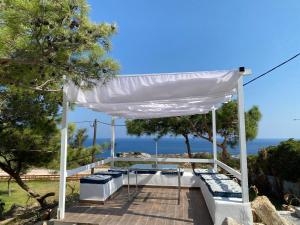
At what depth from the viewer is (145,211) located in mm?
4906

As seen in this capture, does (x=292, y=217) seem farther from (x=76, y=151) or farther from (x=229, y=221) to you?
(x=76, y=151)

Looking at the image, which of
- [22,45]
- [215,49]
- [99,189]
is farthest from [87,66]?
[215,49]

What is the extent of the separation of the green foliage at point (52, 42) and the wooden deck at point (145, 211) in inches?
83.0

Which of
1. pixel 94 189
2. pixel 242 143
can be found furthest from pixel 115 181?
pixel 242 143

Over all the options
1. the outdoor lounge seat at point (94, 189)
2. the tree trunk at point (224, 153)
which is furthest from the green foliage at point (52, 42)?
the tree trunk at point (224, 153)

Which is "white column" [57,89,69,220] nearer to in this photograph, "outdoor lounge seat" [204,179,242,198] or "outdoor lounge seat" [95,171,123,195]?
"outdoor lounge seat" [95,171,123,195]

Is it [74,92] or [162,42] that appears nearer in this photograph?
[74,92]

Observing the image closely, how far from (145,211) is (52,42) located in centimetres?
315

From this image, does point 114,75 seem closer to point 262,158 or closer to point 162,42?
point 262,158

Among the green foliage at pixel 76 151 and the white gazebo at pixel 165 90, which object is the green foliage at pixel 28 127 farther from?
the white gazebo at pixel 165 90

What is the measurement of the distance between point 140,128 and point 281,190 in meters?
6.20

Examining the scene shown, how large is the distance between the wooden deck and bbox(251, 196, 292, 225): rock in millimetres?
772

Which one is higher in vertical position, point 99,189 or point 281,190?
point 99,189

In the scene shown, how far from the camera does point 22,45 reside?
296cm
